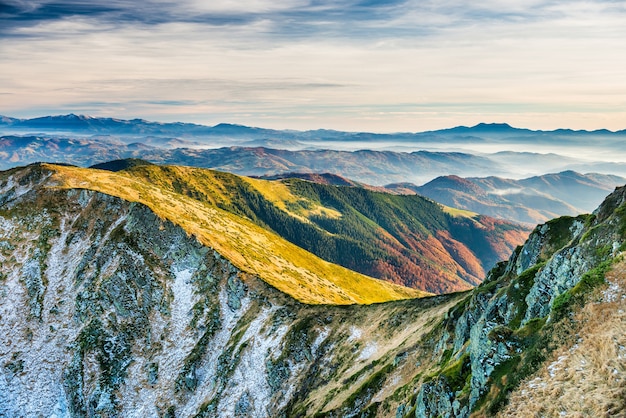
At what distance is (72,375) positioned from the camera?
323 ft

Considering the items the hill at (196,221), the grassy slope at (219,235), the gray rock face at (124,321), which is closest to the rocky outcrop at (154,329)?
the gray rock face at (124,321)

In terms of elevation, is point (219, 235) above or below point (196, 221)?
below

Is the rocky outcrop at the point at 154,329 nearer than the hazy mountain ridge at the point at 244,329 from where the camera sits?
No

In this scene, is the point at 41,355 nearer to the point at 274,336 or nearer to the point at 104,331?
the point at 104,331

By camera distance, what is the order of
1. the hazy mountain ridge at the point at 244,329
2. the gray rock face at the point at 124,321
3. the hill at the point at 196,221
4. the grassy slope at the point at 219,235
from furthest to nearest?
1. the grassy slope at the point at 219,235
2. the hill at the point at 196,221
3. the gray rock face at the point at 124,321
4. the hazy mountain ridge at the point at 244,329

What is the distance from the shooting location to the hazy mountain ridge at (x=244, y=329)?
2869 centimetres

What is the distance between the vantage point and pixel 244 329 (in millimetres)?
103750

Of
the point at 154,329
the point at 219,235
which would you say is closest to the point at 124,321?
the point at 154,329

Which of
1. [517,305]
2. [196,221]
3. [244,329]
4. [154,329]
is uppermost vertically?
[517,305]

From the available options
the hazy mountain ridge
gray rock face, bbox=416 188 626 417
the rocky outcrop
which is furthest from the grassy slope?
gray rock face, bbox=416 188 626 417

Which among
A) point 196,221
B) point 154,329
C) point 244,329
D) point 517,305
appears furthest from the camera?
point 196,221

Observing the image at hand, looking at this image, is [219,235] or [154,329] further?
[219,235]

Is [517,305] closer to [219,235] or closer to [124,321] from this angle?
[124,321]

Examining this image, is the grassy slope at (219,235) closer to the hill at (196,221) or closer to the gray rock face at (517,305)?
the hill at (196,221)
